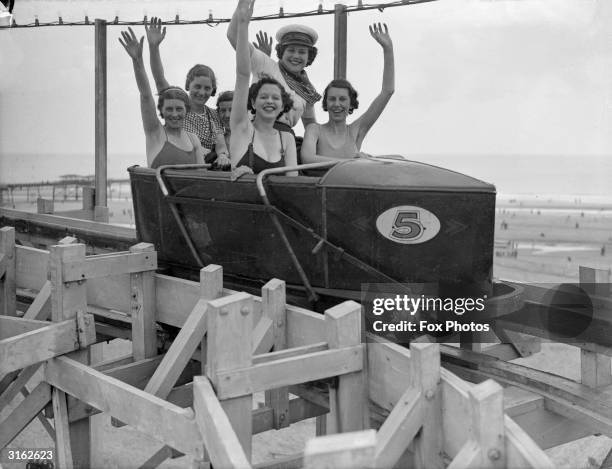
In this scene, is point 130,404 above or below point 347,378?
below

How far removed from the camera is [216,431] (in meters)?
1.88

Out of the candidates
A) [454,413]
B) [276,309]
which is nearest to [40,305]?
[276,309]

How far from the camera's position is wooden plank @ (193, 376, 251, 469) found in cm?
179

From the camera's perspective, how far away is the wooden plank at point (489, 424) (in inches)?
63.1

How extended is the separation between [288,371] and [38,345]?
1242 mm

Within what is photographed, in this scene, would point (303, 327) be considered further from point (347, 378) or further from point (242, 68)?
point (242, 68)

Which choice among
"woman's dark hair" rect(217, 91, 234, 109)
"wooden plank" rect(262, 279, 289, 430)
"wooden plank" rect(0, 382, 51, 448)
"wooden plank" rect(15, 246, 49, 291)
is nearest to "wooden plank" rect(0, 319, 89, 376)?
"wooden plank" rect(0, 382, 51, 448)

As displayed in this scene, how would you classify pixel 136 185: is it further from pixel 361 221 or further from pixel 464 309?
pixel 464 309

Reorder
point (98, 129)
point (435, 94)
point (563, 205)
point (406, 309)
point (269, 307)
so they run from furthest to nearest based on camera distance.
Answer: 1. point (563, 205)
2. point (435, 94)
3. point (98, 129)
4. point (406, 309)
5. point (269, 307)

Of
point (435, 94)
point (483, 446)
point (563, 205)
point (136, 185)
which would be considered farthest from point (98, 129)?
point (563, 205)

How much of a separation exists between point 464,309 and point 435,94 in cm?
2108

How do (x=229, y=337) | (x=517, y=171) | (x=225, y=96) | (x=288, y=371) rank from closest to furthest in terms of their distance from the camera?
1. (x=229, y=337)
2. (x=288, y=371)
3. (x=225, y=96)
4. (x=517, y=171)

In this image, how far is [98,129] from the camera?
7664 millimetres

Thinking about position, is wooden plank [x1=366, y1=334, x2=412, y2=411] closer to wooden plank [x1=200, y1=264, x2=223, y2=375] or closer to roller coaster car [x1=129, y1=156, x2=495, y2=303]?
roller coaster car [x1=129, y1=156, x2=495, y2=303]
